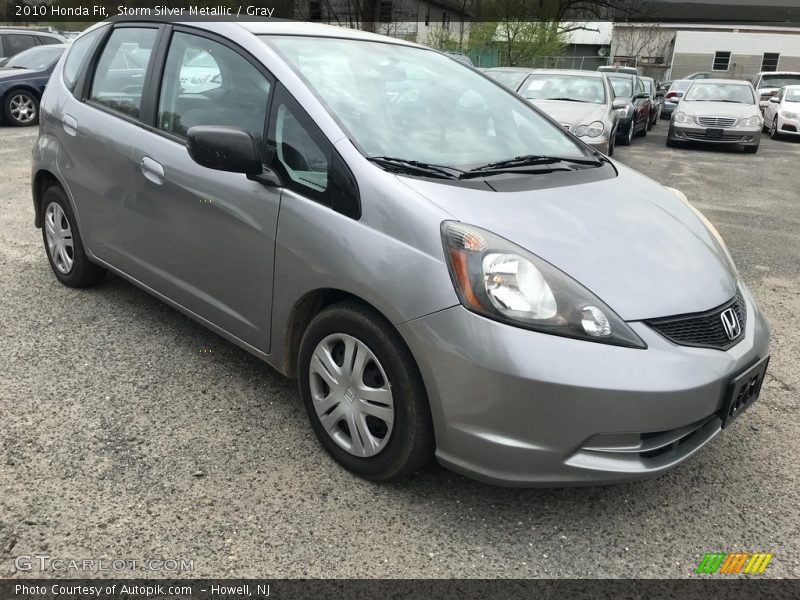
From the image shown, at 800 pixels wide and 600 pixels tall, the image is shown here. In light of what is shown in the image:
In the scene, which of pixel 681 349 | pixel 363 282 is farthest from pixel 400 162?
pixel 681 349

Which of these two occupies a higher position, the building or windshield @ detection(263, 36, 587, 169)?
the building

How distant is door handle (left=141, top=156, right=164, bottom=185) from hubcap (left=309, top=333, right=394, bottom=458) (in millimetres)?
1273

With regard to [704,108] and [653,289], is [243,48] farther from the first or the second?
[704,108]

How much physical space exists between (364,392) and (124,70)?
8.01 ft

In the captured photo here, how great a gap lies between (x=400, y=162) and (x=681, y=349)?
1.19 m

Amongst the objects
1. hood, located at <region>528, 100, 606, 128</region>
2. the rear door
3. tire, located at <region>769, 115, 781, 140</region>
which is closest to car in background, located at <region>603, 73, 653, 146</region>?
tire, located at <region>769, 115, 781, 140</region>

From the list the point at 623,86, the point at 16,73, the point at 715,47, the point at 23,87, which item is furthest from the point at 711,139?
Answer: the point at 715,47

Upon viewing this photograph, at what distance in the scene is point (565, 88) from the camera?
1086 centimetres

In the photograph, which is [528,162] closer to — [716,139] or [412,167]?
[412,167]

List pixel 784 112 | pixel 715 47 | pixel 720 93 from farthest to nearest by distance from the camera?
pixel 715 47 → pixel 784 112 → pixel 720 93

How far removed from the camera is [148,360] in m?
3.51

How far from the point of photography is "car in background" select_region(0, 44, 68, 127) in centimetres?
1232

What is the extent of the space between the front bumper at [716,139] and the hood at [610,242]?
11703mm

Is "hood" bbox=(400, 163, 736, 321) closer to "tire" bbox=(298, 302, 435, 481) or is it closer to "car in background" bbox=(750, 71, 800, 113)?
"tire" bbox=(298, 302, 435, 481)
